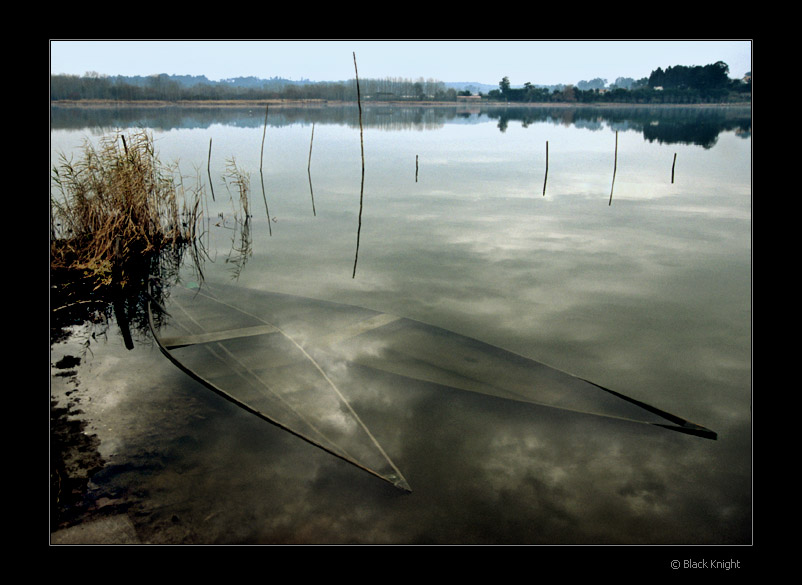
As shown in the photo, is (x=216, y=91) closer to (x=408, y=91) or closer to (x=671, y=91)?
(x=408, y=91)

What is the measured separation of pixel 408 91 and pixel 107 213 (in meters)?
147

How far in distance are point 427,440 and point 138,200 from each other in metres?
9.18

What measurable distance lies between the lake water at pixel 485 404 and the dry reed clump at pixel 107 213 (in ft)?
5.94

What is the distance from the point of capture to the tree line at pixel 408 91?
94.5 metres

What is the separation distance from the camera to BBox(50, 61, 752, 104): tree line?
9450 cm

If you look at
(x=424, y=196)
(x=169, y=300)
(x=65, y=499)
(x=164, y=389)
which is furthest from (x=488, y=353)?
(x=424, y=196)

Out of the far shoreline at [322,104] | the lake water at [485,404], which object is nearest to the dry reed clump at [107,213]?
the lake water at [485,404]

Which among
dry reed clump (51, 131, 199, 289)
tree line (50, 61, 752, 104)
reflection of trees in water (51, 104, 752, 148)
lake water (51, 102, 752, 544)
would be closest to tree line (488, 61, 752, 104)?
tree line (50, 61, 752, 104)

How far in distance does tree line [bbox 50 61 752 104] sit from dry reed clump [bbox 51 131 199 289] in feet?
314

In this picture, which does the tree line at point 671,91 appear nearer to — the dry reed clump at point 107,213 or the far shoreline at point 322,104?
the far shoreline at point 322,104

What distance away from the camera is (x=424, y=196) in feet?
66.7

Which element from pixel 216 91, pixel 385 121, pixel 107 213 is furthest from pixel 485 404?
pixel 216 91

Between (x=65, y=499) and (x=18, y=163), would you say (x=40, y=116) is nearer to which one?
(x=18, y=163)

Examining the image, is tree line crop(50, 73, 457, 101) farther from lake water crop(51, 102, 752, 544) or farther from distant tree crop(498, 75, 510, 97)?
lake water crop(51, 102, 752, 544)
